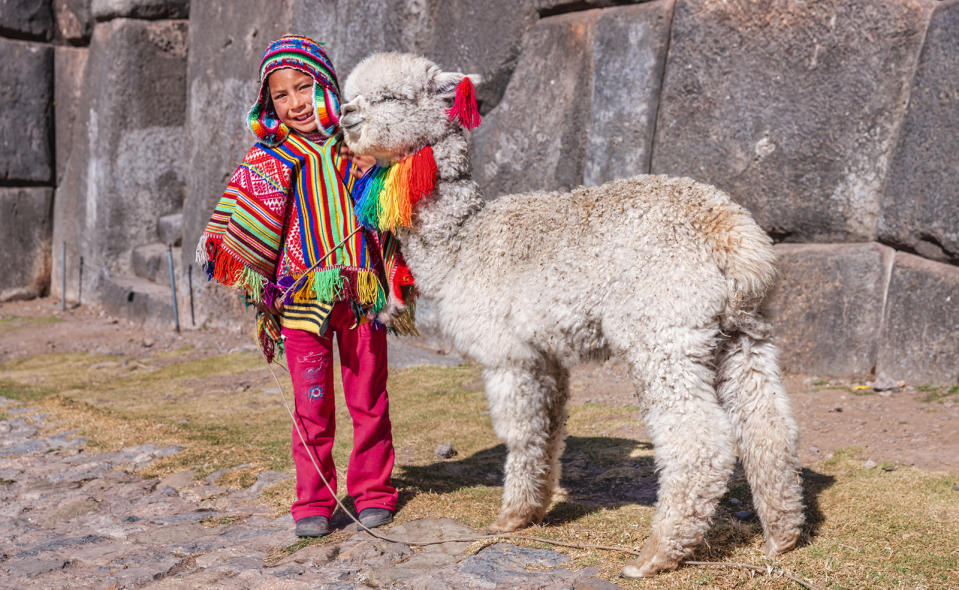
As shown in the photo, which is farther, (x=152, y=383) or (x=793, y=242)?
(x=152, y=383)

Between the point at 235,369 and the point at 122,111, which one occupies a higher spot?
the point at 122,111

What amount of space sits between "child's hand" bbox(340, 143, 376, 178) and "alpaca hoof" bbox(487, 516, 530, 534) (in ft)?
4.62

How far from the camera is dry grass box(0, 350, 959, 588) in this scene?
291 centimetres

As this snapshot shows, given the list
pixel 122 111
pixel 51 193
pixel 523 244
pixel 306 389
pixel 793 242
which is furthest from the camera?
pixel 51 193

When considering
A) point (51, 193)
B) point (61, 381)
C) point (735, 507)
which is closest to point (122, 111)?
point (51, 193)

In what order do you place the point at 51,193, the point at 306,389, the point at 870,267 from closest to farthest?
the point at 306,389 < the point at 870,267 < the point at 51,193

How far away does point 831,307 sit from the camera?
5562 millimetres

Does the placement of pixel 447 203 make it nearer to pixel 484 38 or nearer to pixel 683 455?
pixel 683 455

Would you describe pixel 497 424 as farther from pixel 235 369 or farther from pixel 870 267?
pixel 235 369

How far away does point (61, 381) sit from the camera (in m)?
7.09

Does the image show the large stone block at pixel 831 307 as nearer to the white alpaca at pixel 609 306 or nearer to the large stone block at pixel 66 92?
the white alpaca at pixel 609 306

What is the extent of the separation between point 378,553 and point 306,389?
2.32 ft

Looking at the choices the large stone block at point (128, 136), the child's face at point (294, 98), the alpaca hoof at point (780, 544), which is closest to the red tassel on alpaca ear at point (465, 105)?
the child's face at point (294, 98)

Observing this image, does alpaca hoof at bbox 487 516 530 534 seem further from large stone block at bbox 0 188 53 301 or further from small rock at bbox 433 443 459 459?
large stone block at bbox 0 188 53 301
